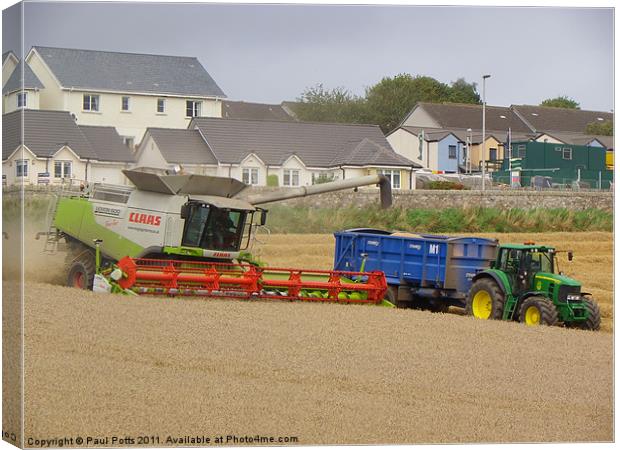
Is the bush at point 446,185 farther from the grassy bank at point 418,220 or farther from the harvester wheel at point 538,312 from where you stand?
the harvester wheel at point 538,312

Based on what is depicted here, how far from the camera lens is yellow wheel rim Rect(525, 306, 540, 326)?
2119cm

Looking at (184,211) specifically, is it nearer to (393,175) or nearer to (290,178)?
(290,178)

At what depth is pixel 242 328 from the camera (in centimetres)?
1780

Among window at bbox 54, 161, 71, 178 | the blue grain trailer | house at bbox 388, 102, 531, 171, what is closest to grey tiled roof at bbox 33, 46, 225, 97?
window at bbox 54, 161, 71, 178

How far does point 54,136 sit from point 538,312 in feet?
30.7

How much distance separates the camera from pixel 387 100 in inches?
752

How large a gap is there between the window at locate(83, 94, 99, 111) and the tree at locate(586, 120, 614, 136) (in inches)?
266

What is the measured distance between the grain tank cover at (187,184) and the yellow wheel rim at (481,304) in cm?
477

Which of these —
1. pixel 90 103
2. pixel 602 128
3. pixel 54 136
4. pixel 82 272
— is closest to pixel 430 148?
pixel 602 128

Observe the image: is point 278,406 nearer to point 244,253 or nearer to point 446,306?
point 244,253

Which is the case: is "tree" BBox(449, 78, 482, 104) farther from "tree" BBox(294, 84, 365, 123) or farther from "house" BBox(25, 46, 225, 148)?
"house" BBox(25, 46, 225, 148)

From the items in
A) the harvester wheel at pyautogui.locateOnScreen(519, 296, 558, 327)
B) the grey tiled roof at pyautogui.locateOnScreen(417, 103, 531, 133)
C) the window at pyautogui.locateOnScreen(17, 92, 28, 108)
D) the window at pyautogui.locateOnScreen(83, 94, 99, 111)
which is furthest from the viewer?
the harvester wheel at pyautogui.locateOnScreen(519, 296, 558, 327)

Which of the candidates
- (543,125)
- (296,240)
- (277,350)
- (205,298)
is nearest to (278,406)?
(277,350)

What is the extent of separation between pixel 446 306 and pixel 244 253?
15.0 feet
